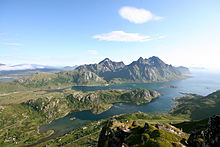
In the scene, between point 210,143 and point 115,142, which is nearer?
point 210,143

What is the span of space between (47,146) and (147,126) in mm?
194304

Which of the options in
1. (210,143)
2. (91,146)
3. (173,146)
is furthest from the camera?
(91,146)

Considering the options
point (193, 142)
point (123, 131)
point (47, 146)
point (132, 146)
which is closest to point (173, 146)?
point (193, 142)

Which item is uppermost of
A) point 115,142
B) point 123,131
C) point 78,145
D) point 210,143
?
point 210,143

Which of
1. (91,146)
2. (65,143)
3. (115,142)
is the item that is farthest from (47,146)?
(115,142)

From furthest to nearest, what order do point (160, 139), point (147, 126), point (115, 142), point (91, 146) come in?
point (91, 146) → point (115, 142) → point (147, 126) → point (160, 139)

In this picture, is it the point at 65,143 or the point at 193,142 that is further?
the point at 65,143

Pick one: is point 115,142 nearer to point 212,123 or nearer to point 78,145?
point 212,123

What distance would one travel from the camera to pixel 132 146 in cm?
4419

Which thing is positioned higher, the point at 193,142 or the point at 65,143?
the point at 193,142

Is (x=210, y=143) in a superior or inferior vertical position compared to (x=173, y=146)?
superior

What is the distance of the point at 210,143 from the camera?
27703 mm

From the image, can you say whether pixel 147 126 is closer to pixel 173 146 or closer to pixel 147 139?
pixel 147 139

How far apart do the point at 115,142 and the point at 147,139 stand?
18622 millimetres
